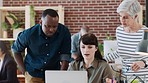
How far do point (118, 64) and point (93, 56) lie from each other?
483 millimetres

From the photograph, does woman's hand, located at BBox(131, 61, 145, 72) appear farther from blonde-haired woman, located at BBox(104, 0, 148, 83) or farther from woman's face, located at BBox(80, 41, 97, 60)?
woman's face, located at BBox(80, 41, 97, 60)

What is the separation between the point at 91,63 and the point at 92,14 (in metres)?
3.81

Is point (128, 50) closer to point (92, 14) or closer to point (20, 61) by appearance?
point (20, 61)

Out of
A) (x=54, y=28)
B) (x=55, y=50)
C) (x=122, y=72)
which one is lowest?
(x=122, y=72)

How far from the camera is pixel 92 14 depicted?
656 cm

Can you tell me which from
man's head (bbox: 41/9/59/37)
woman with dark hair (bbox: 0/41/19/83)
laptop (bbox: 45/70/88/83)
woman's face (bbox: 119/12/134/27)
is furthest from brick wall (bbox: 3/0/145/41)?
laptop (bbox: 45/70/88/83)

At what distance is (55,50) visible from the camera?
3047 mm

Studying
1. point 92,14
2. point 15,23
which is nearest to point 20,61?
point 15,23

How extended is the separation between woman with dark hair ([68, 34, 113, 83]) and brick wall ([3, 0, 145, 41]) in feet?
12.0

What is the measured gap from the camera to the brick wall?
654 centimetres

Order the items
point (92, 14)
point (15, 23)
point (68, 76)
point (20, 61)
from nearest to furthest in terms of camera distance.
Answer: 1. point (68, 76)
2. point (20, 61)
3. point (15, 23)
4. point (92, 14)

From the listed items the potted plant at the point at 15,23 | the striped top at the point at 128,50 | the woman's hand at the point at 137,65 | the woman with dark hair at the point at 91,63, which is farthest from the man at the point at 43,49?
the potted plant at the point at 15,23

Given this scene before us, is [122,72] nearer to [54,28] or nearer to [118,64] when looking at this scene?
[118,64]

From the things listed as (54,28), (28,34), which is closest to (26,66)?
(28,34)
